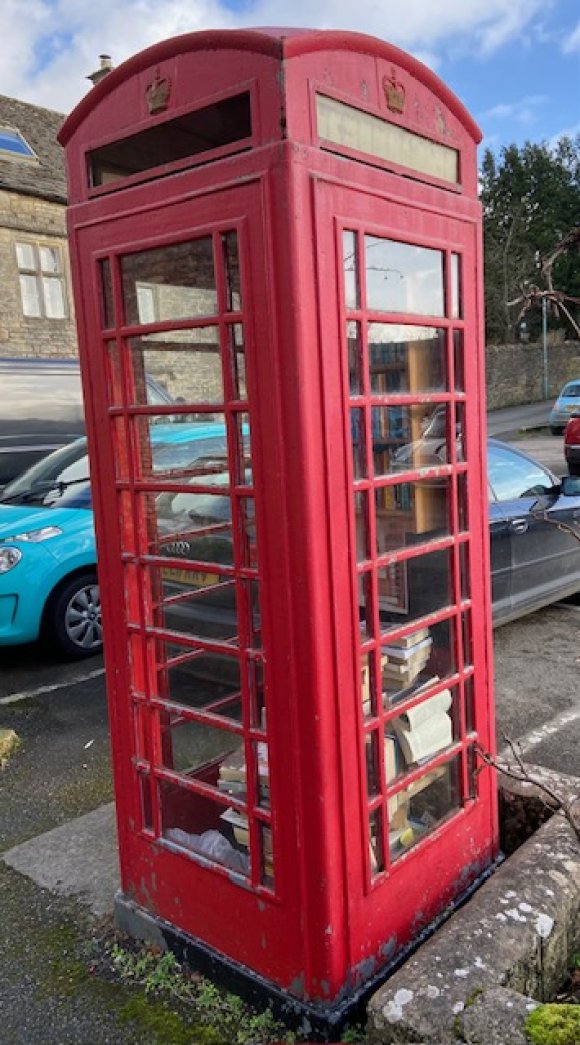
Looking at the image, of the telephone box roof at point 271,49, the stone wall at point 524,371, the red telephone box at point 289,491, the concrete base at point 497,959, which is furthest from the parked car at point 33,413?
the stone wall at point 524,371

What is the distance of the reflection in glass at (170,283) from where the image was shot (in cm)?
217

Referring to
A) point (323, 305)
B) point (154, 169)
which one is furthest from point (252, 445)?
point (154, 169)

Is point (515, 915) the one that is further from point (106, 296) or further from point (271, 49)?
point (271, 49)

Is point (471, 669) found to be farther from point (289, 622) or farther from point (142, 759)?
point (142, 759)

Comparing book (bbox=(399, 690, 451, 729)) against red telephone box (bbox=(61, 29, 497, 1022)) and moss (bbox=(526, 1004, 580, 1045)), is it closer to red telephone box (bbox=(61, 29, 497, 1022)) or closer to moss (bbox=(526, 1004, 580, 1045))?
red telephone box (bbox=(61, 29, 497, 1022))

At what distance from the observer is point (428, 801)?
105 inches

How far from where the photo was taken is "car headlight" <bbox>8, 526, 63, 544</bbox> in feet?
19.1

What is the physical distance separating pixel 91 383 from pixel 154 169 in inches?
25.1

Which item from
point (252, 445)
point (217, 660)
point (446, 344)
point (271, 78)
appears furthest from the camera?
point (217, 660)

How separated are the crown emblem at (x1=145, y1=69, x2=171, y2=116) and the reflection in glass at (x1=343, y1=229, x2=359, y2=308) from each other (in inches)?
22.9

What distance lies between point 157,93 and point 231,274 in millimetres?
507

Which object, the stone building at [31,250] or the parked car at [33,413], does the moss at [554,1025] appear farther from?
the stone building at [31,250]

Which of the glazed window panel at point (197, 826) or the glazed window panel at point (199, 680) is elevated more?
the glazed window panel at point (199, 680)

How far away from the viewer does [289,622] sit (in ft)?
6.81
